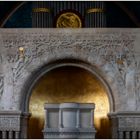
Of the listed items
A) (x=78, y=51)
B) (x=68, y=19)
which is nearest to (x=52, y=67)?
(x=78, y=51)

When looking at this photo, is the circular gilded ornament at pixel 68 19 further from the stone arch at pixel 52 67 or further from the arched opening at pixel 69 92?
the stone arch at pixel 52 67

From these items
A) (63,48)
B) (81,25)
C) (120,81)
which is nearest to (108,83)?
(120,81)

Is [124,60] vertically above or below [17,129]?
above

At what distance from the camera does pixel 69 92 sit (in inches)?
793

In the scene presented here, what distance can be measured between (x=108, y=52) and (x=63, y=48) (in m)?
1.43

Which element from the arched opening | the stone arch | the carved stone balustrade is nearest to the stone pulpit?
the carved stone balustrade

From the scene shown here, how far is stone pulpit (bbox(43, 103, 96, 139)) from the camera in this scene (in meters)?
15.1

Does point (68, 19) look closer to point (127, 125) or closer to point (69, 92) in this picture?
point (69, 92)

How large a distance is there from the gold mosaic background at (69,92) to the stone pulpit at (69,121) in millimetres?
4114

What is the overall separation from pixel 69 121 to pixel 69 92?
183 inches

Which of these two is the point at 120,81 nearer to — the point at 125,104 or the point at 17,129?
the point at 125,104

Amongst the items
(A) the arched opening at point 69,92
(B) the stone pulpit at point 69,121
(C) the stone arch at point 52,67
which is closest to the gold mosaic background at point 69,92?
(A) the arched opening at point 69,92

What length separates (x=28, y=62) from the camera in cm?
1764

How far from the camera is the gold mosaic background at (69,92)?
65.3 ft
